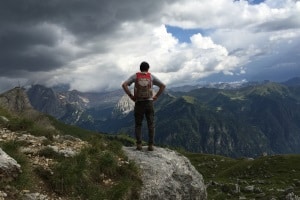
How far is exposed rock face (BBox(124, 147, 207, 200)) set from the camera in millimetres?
16719

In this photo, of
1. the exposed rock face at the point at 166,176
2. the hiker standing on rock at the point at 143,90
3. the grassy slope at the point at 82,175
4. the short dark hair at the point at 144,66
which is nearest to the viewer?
the grassy slope at the point at 82,175

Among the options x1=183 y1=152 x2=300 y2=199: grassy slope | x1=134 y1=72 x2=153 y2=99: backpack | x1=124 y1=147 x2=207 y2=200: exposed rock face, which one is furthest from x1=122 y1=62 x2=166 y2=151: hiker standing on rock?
x1=183 y1=152 x2=300 y2=199: grassy slope

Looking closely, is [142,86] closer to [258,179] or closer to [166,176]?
[166,176]

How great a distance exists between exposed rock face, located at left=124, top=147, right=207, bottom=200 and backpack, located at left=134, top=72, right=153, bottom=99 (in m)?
2.99

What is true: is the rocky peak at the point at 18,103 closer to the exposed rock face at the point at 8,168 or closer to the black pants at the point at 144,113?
the black pants at the point at 144,113

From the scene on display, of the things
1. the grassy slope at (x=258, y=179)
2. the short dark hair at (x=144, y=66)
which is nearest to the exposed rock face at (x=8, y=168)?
the short dark hair at (x=144, y=66)

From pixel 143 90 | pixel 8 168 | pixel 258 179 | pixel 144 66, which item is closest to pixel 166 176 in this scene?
pixel 143 90

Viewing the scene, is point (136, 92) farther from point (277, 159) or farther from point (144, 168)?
point (277, 159)

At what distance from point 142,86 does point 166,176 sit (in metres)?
4.57

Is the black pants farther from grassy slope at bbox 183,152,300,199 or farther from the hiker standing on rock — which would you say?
grassy slope at bbox 183,152,300,199

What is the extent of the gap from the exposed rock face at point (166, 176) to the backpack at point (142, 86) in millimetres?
2990

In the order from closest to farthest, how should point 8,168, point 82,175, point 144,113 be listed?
point 8,168 → point 82,175 → point 144,113

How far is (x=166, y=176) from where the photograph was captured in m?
17.8

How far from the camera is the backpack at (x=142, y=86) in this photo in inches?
749
